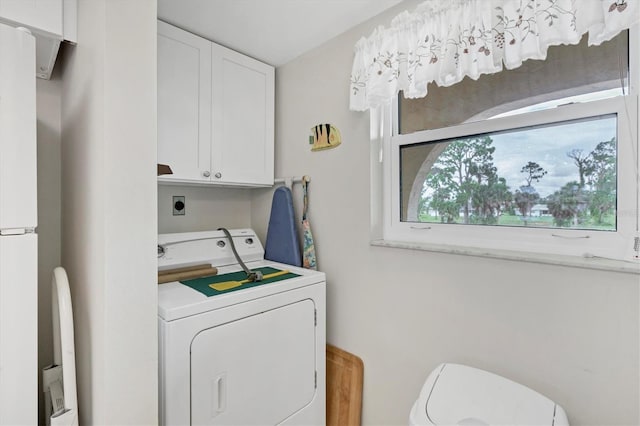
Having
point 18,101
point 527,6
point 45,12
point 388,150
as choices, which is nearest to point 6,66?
point 18,101

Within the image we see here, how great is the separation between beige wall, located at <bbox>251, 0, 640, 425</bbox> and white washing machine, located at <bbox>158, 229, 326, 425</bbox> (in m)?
0.27

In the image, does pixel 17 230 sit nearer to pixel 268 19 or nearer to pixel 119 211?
pixel 119 211

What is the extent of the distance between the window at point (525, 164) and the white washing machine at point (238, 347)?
67cm

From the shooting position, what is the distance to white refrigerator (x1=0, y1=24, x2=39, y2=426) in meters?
0.78

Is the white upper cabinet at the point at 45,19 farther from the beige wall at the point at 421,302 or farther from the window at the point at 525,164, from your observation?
the window at the point at 525,164

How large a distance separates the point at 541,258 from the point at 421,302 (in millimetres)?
550

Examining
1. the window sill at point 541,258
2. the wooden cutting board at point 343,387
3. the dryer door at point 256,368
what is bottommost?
the wooden cutting board at point 343,387

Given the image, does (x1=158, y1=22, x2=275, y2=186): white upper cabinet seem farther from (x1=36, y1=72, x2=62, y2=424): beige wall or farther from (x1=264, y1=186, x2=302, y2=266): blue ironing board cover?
(x1=36, y1=72, x2=62, y2=424): beige wall

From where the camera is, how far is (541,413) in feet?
3.32

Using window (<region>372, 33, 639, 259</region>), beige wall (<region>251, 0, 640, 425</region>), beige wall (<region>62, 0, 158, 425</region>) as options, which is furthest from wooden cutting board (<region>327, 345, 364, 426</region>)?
beige wall (<region>62, 0, 158, 425</region>)

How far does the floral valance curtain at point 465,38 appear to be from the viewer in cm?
97

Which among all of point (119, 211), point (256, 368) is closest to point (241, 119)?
point (119, 211)

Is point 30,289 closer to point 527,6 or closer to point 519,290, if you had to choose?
point 519,290

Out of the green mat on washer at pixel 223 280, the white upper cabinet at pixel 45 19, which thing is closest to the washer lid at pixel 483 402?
the green mat on washer at pixel 223 280
